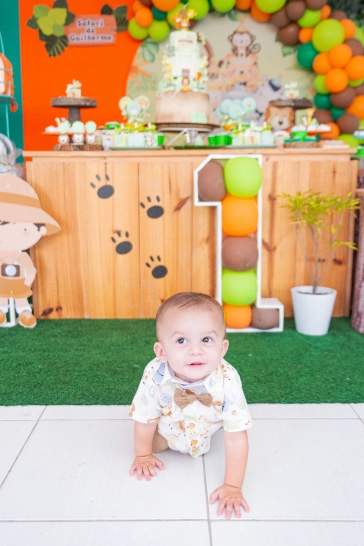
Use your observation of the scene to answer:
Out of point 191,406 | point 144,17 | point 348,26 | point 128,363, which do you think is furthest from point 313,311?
point 144,17

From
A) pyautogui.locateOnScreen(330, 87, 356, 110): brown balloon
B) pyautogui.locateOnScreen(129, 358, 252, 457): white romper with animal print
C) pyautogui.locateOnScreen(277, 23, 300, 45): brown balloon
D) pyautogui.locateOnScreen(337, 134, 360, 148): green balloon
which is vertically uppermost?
pyautogui.locateOnScreen(277, 23, 300, 45): brown balloon

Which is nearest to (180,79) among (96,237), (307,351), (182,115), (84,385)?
(182,115)

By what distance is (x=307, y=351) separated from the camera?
245cm

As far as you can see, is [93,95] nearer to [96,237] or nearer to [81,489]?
[96,237]

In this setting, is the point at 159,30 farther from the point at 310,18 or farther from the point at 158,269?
the point at 158,269

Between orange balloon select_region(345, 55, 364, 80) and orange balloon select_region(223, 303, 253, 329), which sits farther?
orange balloon select_region(345, 55, 364, 80)

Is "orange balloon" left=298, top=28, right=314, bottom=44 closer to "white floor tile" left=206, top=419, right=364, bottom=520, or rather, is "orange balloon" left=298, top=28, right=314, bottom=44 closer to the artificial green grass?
the artificial green grass

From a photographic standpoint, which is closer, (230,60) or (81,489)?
(81,489)

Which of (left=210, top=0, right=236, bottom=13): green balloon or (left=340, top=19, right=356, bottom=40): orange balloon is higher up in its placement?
(left=210, top=0, right=236, bottom=13): green balloon

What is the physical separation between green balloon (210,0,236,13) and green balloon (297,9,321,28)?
2.51 ft

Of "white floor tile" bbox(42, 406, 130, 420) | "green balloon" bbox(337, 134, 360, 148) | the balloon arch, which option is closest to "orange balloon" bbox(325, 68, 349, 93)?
the balloon arch

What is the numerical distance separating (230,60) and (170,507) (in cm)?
576

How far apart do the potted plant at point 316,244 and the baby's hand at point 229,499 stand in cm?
147

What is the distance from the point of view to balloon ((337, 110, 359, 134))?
5445mm
